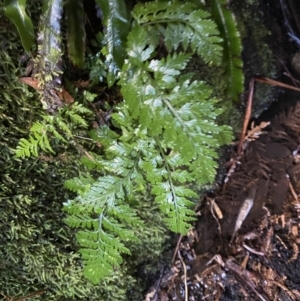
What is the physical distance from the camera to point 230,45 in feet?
5.28

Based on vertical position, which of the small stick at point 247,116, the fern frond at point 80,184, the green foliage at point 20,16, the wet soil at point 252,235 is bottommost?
the wet soil at point 252,235

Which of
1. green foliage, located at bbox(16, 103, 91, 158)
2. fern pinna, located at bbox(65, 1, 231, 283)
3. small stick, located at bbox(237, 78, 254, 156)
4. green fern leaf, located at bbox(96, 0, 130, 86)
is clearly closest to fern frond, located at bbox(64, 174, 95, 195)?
fern pinna, located at bbox(65, 1, 231, 283)

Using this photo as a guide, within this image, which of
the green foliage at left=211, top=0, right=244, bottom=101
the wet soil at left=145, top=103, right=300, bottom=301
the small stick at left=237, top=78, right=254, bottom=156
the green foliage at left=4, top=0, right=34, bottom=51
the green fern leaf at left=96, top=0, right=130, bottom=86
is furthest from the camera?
the small stick at left=237, top=78, right=254, bottom=156

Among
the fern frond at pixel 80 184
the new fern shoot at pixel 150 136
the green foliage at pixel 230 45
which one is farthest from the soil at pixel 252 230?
the fern frond at pixel 80 184

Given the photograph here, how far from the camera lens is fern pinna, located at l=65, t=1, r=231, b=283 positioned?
135 centimetres

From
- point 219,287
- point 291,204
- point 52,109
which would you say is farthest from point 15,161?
point 291,204

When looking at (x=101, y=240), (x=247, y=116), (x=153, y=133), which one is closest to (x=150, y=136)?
(x=153, y=133)

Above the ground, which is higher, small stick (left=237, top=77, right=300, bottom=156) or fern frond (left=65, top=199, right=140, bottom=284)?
small stick (left=237, top=77, right=300, bottom=156)

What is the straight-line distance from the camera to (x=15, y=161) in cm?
147

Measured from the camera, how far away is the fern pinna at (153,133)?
135cm

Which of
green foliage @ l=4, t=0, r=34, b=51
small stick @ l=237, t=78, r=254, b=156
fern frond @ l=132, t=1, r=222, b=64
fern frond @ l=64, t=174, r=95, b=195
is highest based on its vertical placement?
fern frond @ l=132, t=1, r=222, b=64

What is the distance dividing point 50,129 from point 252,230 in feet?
3.66

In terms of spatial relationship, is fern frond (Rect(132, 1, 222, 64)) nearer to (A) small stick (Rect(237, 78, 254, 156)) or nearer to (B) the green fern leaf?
(B) the green fern leaf

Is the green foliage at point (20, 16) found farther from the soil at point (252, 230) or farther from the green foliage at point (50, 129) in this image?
the soil at point (252, 230)
